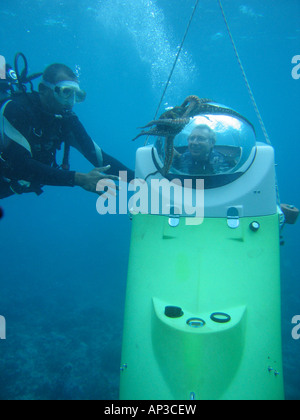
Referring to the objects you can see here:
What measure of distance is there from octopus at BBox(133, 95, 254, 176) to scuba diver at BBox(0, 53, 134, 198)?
601 millimetres

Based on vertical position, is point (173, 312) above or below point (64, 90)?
below

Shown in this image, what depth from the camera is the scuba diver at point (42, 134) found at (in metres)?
2.62

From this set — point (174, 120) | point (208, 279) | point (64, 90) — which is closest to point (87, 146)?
point (64, 90)

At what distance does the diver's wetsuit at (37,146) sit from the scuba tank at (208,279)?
1057 millimetres

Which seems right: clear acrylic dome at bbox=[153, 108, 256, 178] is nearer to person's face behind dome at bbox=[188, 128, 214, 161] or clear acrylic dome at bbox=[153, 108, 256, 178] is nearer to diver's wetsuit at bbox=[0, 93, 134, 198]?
person's face behind dome at bbox=[188, 128, 214, 161]

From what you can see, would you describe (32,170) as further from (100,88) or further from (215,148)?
(100,88)

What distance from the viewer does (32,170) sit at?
2.63m

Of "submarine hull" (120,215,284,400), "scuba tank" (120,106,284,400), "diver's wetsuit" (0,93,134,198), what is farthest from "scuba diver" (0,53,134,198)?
"submarine hull" (120,215,284,400)

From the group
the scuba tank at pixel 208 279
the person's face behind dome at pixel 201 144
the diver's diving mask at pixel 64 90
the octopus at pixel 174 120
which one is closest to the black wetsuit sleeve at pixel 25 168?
the diver's diving mask at pixel 64 90

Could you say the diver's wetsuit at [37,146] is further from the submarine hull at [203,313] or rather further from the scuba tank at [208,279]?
the submarine hull at [203,313]

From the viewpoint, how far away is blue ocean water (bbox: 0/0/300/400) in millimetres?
6023

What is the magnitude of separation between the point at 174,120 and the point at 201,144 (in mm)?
492
